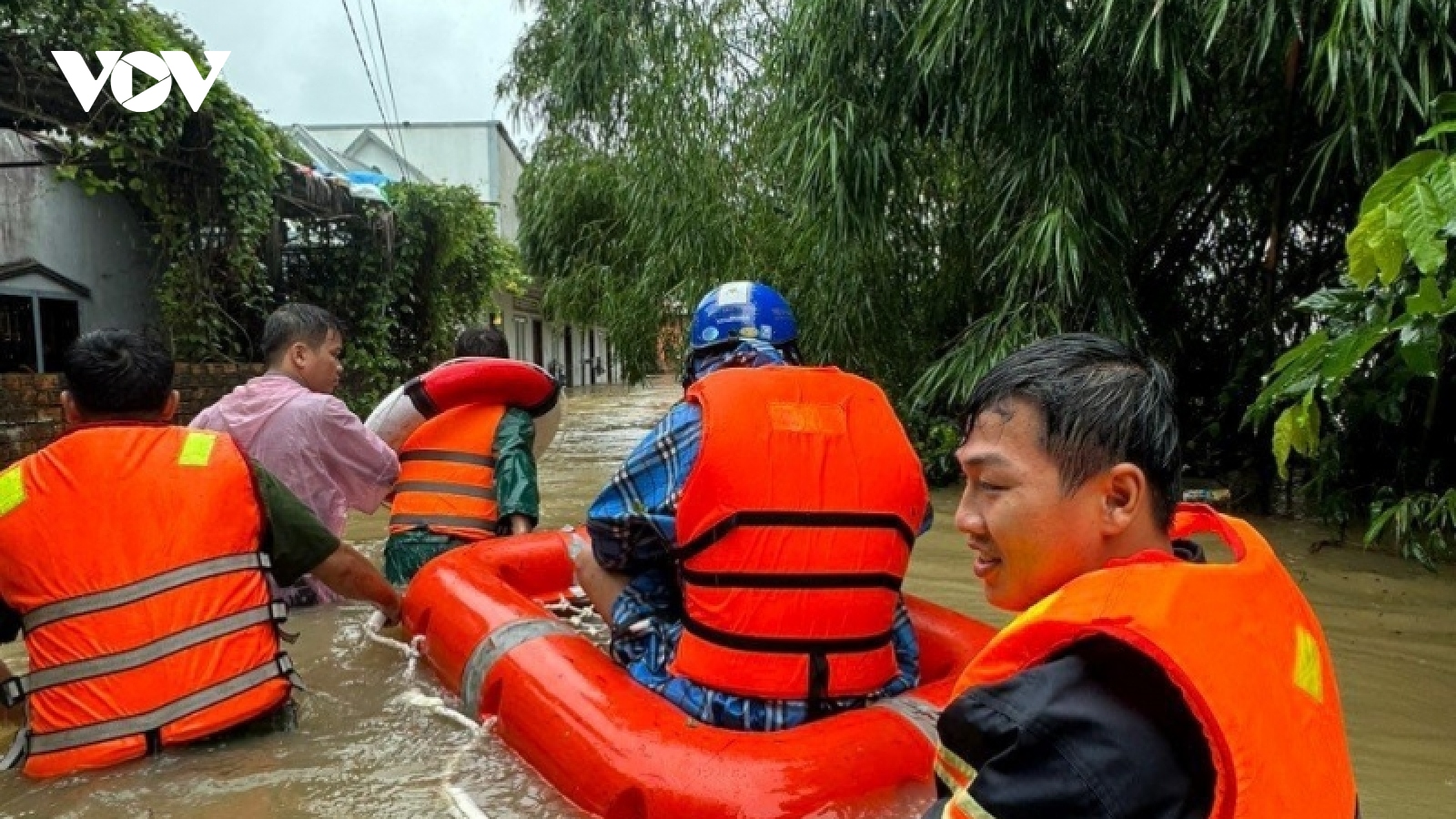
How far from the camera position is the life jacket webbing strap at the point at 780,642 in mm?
2236

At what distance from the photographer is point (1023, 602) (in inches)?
44.1

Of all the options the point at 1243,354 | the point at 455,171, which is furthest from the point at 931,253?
the point at 455,171

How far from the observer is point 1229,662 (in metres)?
0.95

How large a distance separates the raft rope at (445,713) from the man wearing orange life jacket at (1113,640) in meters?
1.75

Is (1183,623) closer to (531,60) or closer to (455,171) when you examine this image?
(531,60)

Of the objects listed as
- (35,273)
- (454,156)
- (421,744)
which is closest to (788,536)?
(421,744)

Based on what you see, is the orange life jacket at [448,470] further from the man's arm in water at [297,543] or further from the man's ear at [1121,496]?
the man's ear at [1121,496]

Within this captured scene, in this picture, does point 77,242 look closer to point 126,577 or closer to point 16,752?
point 16,752

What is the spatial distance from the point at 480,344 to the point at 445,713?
182 cm

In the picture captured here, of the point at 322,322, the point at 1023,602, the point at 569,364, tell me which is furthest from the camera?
the point at 569,364

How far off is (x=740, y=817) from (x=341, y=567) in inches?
54.6

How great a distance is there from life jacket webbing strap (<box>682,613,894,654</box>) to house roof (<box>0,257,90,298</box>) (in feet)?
22.8

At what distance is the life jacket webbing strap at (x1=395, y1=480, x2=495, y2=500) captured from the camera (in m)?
4.16

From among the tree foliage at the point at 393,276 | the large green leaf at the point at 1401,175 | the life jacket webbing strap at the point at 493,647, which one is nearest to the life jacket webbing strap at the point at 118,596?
the life jacket webbing strap at the point at 493,647
